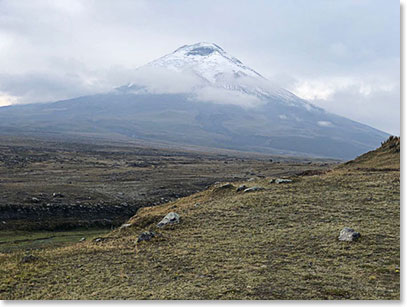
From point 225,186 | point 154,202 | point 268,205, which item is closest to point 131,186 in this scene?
point 154,202

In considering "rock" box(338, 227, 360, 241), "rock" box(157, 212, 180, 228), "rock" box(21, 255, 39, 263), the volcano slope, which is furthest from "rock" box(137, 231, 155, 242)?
"rock" box(338, 227, 360, 241)

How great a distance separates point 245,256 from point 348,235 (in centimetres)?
458

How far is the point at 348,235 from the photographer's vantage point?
15.8 m

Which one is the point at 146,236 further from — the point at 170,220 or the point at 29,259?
the point at 29,259

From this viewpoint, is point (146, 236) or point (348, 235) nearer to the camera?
point (348, 235)

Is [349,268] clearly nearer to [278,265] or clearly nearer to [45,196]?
[278,265]

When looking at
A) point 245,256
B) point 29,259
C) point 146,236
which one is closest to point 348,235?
point 245,256

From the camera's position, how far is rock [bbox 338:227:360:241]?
1568 centimetres

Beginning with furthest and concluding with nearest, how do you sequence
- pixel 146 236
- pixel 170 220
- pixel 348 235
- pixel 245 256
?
pixel 170 220
pixel 146 236
pixel 348 235
pixel 245 256

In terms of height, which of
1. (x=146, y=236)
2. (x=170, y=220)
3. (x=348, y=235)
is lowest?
(x=146, y=236)

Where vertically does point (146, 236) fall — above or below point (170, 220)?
below

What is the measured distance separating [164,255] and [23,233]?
20.5m

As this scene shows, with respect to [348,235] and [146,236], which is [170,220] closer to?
[146,236]

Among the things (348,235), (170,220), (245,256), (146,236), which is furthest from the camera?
(170,220)
